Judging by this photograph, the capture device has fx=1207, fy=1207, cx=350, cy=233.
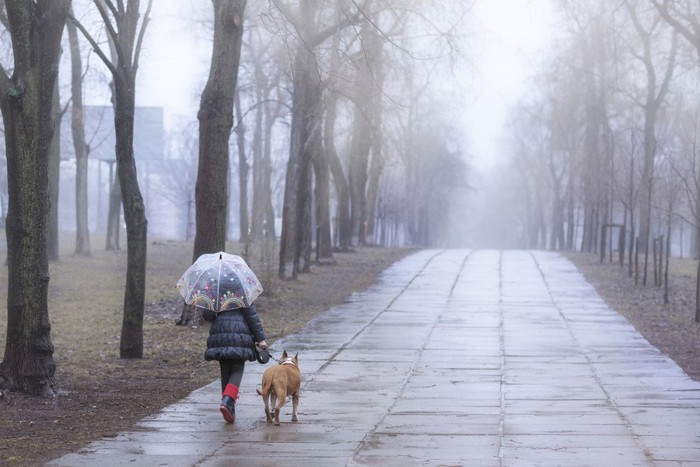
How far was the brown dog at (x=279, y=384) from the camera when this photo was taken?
10195mm

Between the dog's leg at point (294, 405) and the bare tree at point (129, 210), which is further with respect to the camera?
the bare tree at point (129, 210)

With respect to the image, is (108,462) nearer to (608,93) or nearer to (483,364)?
(483,364)

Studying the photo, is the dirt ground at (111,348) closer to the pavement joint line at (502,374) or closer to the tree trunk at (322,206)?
the tree trunk at (322,206)

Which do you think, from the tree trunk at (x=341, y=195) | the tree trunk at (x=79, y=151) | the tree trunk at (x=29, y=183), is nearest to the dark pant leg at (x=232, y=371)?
the tree trunk at (x=29, y=183)

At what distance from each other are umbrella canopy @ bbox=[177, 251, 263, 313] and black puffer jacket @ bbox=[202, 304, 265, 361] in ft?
0.38

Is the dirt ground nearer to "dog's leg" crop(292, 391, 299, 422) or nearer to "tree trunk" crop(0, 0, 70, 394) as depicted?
"tree trunk" crop(0, 0, 70, 394)

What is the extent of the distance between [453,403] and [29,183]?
4.75 metres

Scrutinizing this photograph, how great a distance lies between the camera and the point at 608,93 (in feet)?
169

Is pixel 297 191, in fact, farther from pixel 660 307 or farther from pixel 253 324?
pixel 253 324

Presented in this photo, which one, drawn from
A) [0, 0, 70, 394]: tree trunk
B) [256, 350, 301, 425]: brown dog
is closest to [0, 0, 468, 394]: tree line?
[0, 0, 70, 394]: tree trunk

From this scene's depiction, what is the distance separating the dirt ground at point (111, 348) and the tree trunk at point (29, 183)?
1.24 ft

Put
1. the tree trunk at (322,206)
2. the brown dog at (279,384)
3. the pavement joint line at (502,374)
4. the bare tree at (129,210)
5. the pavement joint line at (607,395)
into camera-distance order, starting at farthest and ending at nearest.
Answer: the tree trunk at (322,206) → the bare tree at (129,210) → the brown dog at (279,384) → the pavement joint line at (502,374) → the pavement joint line at (607,395)

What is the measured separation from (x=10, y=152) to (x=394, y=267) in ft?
85.5

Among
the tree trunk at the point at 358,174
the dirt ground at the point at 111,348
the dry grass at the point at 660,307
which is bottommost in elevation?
the dirt ground at the point at 111,348
